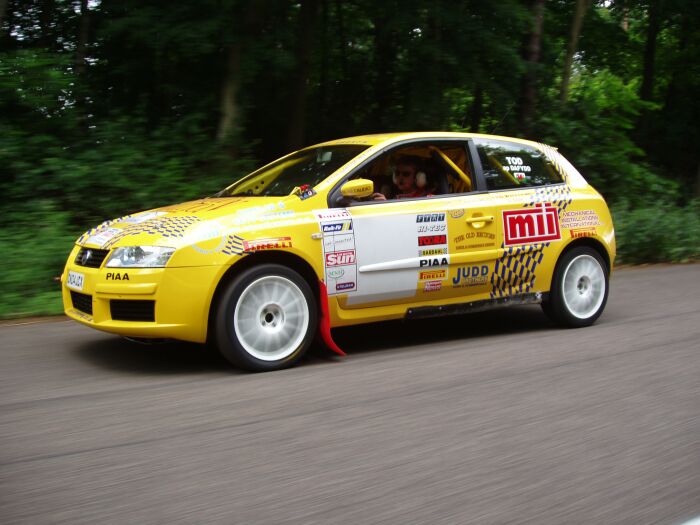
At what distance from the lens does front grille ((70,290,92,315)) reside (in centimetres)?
568

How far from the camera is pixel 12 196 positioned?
10.0 metres

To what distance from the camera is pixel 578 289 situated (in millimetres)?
7371

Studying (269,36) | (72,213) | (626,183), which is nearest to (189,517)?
(72,213)

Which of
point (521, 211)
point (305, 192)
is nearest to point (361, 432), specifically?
point (305, 192)

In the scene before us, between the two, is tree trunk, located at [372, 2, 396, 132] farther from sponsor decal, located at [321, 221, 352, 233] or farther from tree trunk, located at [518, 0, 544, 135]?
sponsor decal, located at [321, 221, 352, 233]

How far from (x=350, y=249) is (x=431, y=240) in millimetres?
726

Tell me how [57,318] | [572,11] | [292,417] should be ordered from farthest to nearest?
[572,11]
[57,318]
[292,417]

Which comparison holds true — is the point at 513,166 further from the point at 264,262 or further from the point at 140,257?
the point at 140,257

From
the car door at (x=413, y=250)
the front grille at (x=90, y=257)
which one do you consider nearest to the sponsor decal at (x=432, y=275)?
the car door at (x=413, y=250)

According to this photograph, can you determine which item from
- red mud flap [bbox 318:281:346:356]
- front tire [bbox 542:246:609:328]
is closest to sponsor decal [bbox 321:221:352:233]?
red mud flap [bbox 318:281:346:356]

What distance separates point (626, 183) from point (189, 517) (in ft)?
47.5

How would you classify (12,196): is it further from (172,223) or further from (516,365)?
(516,365)

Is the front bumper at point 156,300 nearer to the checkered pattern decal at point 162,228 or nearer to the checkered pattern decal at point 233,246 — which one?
the checkered pattern decal at point 233,246

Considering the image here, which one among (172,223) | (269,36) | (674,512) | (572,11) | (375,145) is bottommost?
(674,512)
